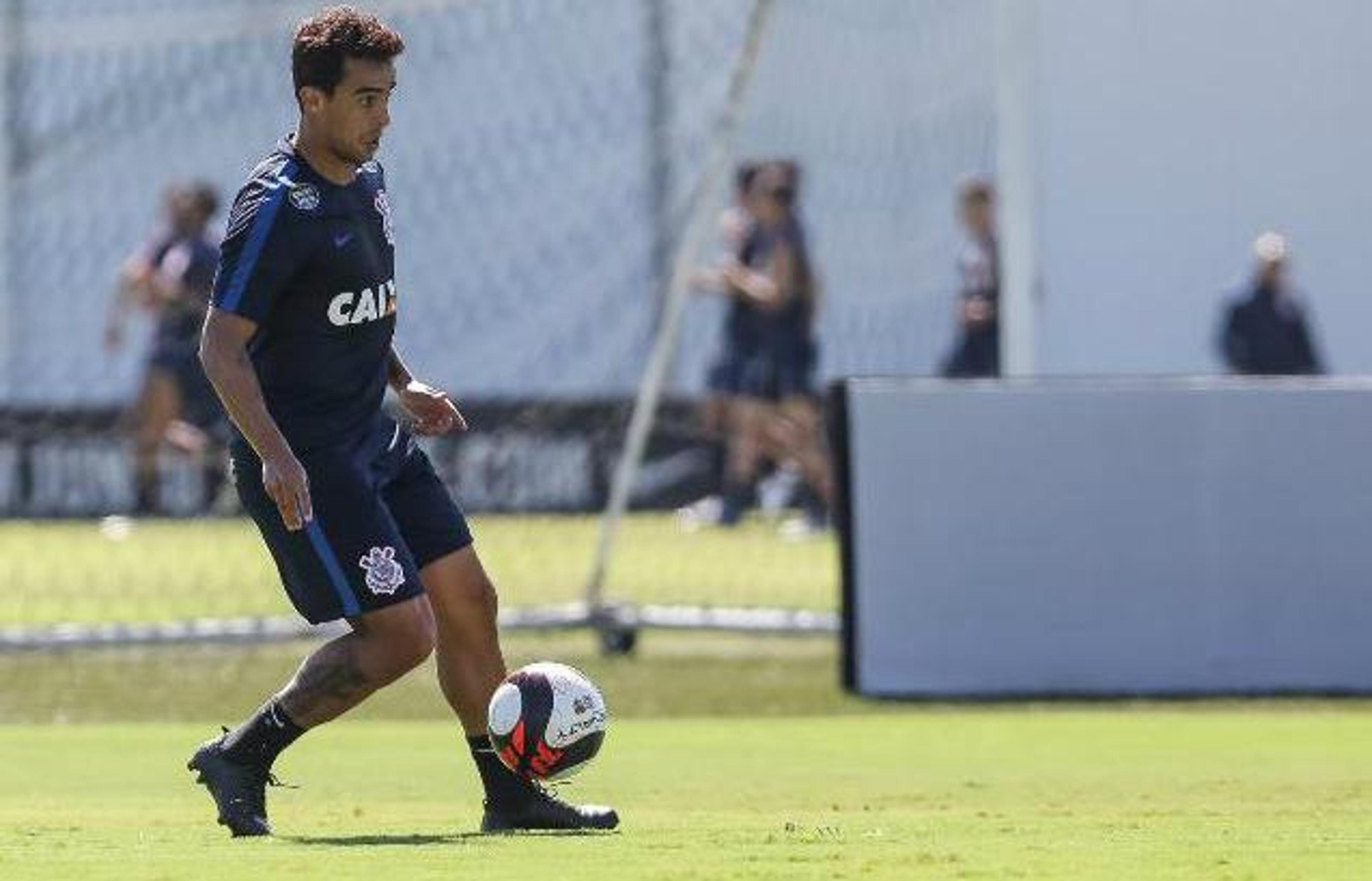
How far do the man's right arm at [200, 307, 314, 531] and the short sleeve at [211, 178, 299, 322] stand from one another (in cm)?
4

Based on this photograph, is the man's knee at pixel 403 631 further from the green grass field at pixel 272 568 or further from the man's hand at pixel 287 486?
the green grass field at pixel 272 568

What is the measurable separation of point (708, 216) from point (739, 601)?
278 cm

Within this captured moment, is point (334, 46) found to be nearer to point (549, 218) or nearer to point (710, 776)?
point (710, 776)

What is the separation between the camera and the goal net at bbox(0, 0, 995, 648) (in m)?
19.8

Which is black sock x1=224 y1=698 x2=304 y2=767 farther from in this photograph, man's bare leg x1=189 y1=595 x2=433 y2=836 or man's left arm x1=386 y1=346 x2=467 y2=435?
man's left arm x1=386 y1=346 x2=467 y2=435

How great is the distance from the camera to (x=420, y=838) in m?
9.49

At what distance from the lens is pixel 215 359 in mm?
9289

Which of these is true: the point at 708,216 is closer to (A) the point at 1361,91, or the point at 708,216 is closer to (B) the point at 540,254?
(B) the point at 540,254

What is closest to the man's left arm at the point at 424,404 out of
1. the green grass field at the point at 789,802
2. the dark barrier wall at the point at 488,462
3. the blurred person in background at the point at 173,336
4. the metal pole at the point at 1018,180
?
the green grass field at the point at 789,802

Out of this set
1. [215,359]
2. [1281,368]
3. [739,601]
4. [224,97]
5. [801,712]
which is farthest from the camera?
[1281,368]

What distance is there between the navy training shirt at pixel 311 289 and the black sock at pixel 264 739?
2.49 ft

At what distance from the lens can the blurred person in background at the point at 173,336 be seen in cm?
2173

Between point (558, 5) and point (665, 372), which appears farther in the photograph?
point (558, 5)

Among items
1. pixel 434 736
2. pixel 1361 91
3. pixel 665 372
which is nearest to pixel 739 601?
pixel 665 372
